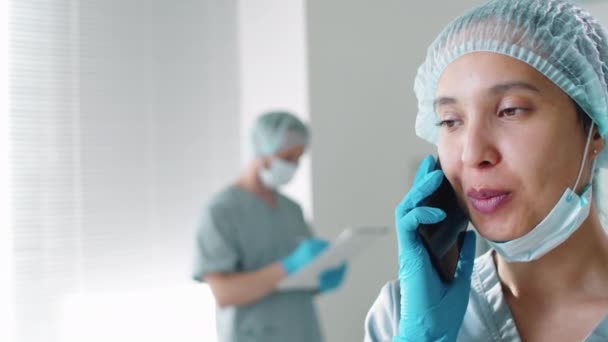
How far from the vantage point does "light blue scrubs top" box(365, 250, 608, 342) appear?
0.94m

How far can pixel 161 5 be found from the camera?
9.46 feet

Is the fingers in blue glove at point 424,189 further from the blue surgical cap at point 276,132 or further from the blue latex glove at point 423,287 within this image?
the blue surgical cap at point 276,132

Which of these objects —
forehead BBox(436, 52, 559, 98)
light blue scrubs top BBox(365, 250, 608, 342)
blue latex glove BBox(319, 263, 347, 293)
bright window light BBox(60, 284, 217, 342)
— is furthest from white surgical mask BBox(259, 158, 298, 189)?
forehead BBox(436, 52, 559, 98)

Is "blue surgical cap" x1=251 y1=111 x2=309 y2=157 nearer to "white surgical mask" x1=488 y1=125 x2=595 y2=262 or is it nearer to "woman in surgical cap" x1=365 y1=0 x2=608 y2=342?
"woman in surgical cap" x1=365 y1=0 x2=608 y2=342

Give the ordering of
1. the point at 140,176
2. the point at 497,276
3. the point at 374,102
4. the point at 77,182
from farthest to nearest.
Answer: the point at 374,102
the point at 140,176
the point at 77,182
the point at 497,276

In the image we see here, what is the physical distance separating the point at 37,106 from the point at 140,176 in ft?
1.57

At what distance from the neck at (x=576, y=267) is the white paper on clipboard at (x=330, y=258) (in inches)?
55.9

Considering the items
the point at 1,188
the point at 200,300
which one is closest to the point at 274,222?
the point at 200,300

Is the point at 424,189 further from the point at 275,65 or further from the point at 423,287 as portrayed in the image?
the point at 275,65

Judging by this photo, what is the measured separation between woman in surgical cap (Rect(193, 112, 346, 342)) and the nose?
1.45 meters

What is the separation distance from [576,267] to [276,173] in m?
1.59

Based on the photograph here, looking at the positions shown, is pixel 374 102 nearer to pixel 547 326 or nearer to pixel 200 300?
pixel 200 300

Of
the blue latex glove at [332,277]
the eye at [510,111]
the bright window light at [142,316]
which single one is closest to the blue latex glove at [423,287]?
the eye at [510,111]

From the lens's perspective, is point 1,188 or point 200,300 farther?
point 200,300
